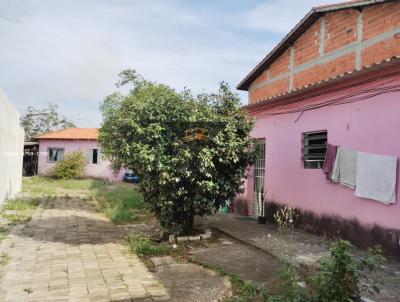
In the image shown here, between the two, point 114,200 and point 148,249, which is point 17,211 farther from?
point 148,249

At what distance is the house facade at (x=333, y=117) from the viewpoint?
6.28m

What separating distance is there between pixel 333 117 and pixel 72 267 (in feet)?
18.3

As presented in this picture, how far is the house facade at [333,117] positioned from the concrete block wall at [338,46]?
28 mm

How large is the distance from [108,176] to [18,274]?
21.7 m

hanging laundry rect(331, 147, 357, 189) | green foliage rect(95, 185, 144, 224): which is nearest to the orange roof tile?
green foliage rect(95, 185, 144, 224)

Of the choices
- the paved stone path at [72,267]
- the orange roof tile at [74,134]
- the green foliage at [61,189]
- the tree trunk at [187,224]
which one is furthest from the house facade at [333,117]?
the orange roof tile at [74,134]

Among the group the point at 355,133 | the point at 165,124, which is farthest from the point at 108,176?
the point at 355,133

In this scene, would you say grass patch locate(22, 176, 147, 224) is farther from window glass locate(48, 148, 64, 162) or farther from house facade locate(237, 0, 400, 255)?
window glass locate(48, 148, 64, 162)

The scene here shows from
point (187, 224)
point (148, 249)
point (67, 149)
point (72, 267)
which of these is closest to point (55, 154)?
point (67, 149)

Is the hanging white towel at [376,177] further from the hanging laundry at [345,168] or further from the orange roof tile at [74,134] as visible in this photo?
the orange roof tile at [74,134]

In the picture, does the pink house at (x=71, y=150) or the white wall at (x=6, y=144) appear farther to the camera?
the pink house at (x=71, y=150)

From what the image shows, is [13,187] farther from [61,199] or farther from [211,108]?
[211,108]

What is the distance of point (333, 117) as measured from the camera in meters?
7.53

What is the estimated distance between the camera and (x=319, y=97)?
26.0ft
